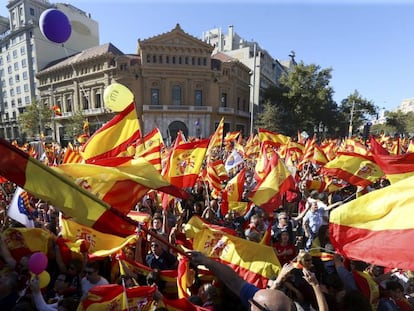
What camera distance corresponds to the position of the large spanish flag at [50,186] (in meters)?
2.31

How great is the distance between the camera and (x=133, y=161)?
176 inches

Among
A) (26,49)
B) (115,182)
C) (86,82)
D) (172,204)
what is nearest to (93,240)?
(115,182)

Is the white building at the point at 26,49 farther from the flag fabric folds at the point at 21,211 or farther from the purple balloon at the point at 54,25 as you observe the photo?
the flag fabric folds at the point at 21,211

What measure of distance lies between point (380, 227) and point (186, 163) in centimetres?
380

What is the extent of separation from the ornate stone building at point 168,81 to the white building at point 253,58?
6257 mm

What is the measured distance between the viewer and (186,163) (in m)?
5.86

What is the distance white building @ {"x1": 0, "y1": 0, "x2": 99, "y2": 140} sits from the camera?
5469cm

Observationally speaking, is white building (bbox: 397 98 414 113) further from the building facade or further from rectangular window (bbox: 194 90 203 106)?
the building facade

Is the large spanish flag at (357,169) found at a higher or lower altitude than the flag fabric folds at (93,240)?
higher

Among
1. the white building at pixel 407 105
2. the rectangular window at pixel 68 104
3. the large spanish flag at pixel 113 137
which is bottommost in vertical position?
the large spanish flag at pixel 113 137

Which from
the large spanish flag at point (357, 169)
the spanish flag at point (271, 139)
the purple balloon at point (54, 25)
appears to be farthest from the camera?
the spanish flag at point (271, 139)

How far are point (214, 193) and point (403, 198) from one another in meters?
5.35

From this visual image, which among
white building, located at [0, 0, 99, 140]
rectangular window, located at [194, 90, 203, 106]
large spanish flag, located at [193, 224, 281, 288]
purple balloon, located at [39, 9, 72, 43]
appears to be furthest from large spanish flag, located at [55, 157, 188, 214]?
white building, located at [0, 0, 99, 140]

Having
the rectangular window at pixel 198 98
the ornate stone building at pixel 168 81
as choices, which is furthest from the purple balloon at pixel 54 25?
the rectangular window at pixel 198 98
